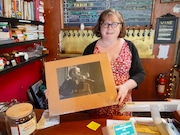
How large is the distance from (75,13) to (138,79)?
1.47 meters

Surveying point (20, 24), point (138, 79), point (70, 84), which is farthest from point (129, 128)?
point (20, 24)

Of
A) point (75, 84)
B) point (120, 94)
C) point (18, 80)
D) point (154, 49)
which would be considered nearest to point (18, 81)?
point (18, 80)

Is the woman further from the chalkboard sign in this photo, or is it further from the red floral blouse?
the chalkboard sign

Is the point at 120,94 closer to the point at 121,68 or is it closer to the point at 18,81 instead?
the point at 121,68

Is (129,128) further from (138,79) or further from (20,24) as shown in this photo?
Result: (20,24)

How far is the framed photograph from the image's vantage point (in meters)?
0.78

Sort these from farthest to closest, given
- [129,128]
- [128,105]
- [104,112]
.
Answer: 1. [104,112]
2. [128,105]
3. [129,128]

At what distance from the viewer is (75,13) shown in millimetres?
2117

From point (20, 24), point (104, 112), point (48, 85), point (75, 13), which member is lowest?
point (104, 112)

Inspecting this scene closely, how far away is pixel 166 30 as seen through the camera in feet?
6.31

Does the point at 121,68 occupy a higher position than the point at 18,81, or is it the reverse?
the point at 121,68

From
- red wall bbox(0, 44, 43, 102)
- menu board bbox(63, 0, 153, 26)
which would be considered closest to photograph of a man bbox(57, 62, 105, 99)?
red wall bbox(0, 44, 43, 102)

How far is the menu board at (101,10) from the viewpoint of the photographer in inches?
76.2

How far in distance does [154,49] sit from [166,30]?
280 millimetres
